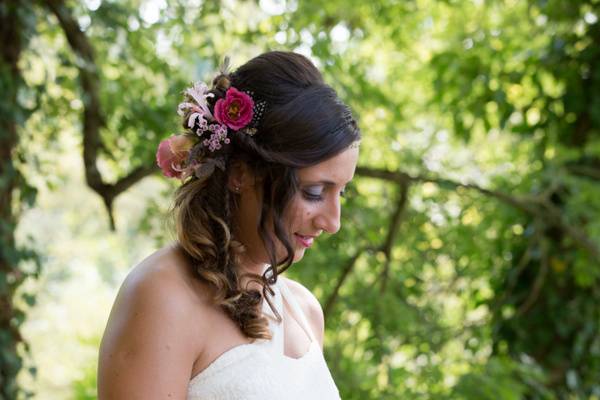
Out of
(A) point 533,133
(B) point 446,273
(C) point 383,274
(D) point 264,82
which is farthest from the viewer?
(B) point 446,273

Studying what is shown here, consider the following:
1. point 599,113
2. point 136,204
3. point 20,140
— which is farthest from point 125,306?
point 136,204

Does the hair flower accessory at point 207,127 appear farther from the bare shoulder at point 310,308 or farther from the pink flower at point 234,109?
the bare shoulder at point 310,308

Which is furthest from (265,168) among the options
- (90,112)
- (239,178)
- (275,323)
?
(90,112)

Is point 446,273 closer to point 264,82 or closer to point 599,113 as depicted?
point 599,113

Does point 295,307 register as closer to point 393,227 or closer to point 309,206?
point 309,206

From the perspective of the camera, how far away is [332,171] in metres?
1.95

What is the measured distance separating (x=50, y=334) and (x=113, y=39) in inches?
489

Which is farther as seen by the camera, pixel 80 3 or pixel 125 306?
pixel 80 3

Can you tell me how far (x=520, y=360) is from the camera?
5.10 m

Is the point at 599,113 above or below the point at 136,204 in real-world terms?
above

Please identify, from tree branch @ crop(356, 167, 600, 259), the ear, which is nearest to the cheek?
the ear

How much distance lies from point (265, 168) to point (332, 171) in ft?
0.46

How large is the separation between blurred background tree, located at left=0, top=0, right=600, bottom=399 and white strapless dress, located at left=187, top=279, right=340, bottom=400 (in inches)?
82.1

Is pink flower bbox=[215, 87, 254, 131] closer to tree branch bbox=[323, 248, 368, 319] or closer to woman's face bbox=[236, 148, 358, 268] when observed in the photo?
woman's face bbox=[236, 148, 358, 268]
